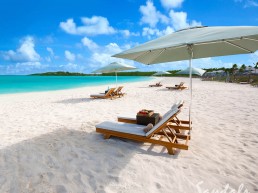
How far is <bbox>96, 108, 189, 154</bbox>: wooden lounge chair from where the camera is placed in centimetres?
343

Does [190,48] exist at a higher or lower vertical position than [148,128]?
higher

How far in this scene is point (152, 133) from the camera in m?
3.58

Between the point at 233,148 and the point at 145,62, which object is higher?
the point at 145,62

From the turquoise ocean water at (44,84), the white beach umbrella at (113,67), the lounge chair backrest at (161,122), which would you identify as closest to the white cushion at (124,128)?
the lounge chair backrest at (161,122)

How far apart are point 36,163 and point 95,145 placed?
119 centimetres

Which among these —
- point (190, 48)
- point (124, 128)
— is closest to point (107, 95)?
point (124, 128)

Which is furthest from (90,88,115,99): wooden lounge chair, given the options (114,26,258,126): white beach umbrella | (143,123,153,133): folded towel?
(143,123,153,133): folded towel

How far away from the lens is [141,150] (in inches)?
144

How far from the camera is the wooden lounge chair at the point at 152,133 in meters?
3.43

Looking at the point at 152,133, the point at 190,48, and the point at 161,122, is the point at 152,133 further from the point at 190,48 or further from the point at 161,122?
the point at 190,48

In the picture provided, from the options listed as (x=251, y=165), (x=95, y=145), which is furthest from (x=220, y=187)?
(x=95, y=145)

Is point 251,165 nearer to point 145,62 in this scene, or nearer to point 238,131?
point 238,131

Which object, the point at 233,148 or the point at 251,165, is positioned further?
the point at 233,148

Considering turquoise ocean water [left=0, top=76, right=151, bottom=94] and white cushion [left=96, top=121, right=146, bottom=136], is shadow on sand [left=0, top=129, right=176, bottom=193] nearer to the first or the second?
white cushion [left=96, top=121, right=146, bottom=136]
